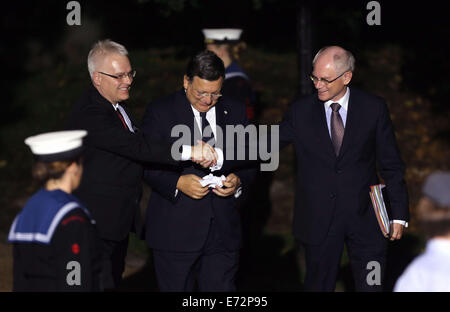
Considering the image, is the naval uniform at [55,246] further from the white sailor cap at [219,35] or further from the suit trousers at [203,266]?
the white sailor cap at [219,35]

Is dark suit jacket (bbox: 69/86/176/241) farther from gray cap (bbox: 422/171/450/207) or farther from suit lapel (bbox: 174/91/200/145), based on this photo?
gray cap (bbox: 422/171/450/207)

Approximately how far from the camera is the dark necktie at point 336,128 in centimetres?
607

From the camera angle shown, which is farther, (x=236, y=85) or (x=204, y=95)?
(x=236, y=85)

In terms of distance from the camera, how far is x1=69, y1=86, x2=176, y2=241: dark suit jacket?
5.77 meters

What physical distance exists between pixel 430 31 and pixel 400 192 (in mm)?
11186

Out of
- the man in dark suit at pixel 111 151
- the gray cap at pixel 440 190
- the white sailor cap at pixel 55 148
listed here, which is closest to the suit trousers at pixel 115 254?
the man in dark suit at pixel 111 151

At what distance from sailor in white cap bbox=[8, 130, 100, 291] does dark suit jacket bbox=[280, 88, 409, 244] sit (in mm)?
2129

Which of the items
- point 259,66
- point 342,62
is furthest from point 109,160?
point 259,66

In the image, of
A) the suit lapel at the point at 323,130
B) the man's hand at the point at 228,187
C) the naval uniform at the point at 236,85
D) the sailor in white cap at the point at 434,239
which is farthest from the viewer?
the naval uniform at the point at 236,85

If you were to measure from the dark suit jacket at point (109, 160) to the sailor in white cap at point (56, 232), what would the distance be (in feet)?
4.02

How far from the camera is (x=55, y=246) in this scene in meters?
4.30

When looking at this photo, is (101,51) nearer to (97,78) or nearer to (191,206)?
(97,78)

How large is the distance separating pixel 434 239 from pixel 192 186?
232 cm

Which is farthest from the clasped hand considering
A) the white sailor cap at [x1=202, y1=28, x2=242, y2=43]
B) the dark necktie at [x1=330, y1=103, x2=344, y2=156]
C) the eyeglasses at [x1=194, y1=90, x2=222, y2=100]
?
the white sailor cap at [x1=202, y1=28, x2=242, y2=43]
